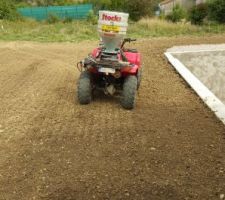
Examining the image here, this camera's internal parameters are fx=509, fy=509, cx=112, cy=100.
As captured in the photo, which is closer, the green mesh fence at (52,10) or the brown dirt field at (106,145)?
the brown dirt field at (106,145)

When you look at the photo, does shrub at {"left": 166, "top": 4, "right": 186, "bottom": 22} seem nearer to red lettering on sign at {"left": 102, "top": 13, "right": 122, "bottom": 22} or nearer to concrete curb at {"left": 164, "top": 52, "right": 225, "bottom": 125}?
concrete curb at {"left": 164, "top": 52, "right": 225, "bottom": 125}

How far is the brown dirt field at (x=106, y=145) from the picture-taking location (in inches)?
234

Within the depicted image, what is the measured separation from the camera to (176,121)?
8805 millimetres

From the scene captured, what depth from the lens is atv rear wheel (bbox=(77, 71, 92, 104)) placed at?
9422 mm

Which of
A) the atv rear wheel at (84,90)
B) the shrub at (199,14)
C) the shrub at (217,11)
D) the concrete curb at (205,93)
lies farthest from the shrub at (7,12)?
the atv rear wheel at (84,90)

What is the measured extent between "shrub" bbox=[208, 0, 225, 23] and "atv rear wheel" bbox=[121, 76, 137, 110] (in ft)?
71.6

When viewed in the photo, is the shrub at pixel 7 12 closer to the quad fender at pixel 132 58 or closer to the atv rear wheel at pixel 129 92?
the quad fender at pixel 132 58

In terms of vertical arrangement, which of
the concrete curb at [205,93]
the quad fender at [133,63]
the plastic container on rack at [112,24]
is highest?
the plastic container on rack at [112,24]

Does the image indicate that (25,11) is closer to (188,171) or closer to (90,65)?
(90,65)

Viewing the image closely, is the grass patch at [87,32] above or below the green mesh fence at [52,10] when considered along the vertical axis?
above

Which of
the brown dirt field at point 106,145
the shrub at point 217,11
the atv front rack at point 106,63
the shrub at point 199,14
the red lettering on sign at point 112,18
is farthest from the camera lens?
the shrub at point 199,14

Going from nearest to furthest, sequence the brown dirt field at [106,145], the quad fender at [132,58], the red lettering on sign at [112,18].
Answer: the brown dirt field at [106,145]
the red lettering on sign at [112,18]
the quad fender at [132,58]

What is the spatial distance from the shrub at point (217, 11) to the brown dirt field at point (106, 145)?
18876mm

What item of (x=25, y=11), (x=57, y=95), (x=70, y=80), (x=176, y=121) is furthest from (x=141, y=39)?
(x=25, y=11)
